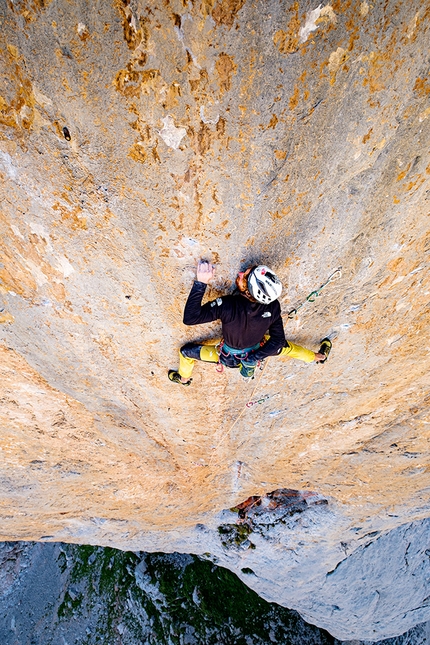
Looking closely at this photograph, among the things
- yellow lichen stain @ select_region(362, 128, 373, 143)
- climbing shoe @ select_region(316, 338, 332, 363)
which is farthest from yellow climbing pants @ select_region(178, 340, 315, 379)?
yellow lichen stain @ select_region(362, 128, 373, 143)

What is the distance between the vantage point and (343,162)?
2.10 m

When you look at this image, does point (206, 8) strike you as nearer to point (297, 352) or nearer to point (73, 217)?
point (73, 217)

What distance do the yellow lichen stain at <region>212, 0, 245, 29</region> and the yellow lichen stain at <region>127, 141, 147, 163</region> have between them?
616mm

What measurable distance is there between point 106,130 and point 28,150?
43 cm

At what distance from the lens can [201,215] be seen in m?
2.19

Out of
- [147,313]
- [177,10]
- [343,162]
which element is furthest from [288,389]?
[177,10]

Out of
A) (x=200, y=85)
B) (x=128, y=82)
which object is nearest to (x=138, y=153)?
(x=128, y=82)

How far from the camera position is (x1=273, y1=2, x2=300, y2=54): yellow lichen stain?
1653 mm

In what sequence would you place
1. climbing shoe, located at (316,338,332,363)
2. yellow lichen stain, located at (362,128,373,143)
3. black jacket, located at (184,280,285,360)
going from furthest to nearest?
climbing shoe, located at (316,338,332,363) < black jacket, located at (184,280,285,360) < yellow lichen stain, located at (362,128,373,143)

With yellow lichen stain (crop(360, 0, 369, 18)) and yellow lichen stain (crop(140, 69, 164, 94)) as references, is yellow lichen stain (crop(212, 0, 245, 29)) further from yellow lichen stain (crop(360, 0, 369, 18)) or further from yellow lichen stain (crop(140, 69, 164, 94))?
yellow lichen stain (crop(360, 0, 369, 18))

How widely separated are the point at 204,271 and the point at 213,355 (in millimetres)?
856

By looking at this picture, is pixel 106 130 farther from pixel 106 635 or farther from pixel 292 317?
pixel 106 635

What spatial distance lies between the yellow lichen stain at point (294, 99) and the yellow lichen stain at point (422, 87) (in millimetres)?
599

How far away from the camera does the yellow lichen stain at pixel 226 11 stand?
1594 millimetres
